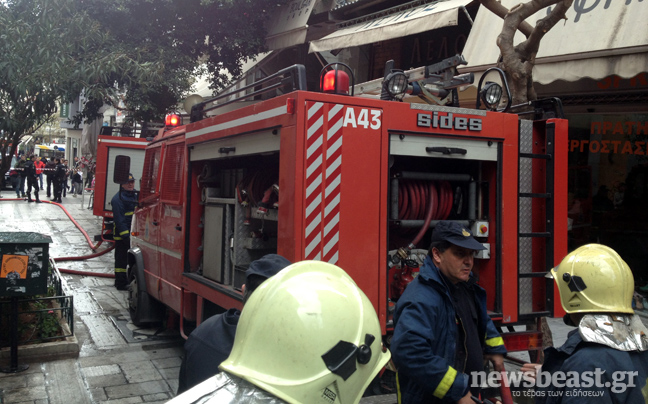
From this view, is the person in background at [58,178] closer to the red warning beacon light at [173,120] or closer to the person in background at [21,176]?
the person in background at [21,176]

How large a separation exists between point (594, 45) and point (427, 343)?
20.0ft

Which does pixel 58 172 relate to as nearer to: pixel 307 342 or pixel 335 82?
pixel 335 82

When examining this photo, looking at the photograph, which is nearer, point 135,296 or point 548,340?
point 548,340

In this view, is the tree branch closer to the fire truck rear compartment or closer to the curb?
the fire truck rear compartment

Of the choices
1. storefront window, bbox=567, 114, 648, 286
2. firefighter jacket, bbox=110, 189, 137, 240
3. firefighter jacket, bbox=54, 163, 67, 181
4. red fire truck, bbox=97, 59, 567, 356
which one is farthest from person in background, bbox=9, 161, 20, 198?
storefront window, bbox=567, 114, 648, 286

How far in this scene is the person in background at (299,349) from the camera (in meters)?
1.49

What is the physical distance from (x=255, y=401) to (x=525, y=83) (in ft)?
16.7

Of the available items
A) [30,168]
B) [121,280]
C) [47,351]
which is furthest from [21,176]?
[47,351]

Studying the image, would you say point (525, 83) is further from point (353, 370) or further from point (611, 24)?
point (353, 370)

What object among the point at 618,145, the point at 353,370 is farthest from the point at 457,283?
the point at 618,145

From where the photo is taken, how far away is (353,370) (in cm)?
154

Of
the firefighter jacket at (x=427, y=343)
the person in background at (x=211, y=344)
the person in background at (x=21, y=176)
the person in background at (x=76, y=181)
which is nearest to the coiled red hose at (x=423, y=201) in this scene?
the firefighter jacket at (x=427, y=343)

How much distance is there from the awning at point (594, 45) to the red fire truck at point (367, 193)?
319 centimetres

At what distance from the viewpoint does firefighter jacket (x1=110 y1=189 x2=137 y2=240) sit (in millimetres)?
9148
